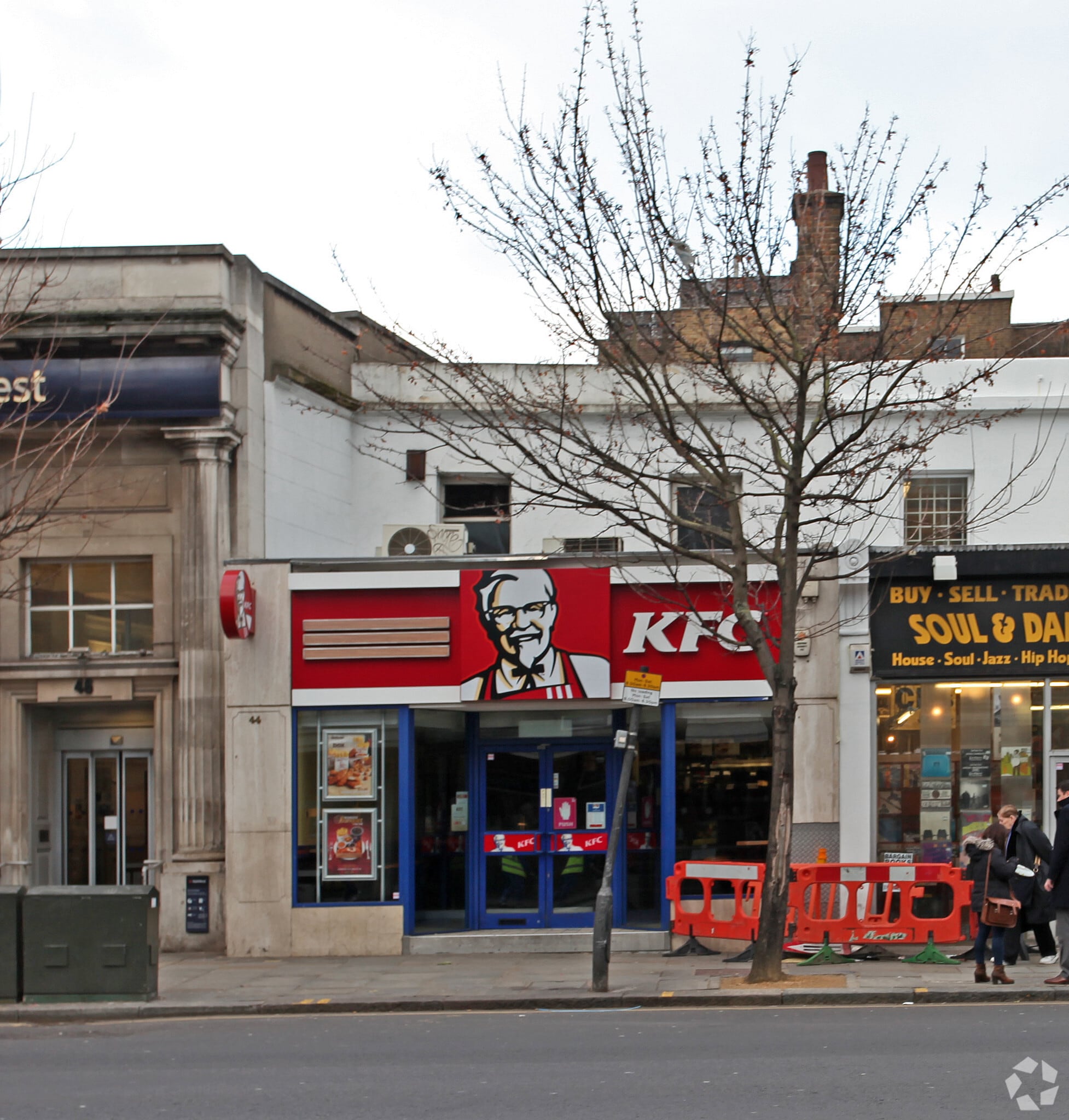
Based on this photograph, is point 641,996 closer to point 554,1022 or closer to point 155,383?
point 554,1022

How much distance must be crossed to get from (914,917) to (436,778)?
231 inches

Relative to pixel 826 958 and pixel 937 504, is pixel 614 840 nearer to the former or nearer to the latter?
pixel 826 958

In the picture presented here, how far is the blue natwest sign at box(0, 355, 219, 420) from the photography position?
1770 cm

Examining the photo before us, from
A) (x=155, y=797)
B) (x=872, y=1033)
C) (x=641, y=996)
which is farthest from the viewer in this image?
(x=155, y=797)

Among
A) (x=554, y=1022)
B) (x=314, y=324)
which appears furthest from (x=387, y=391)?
(x=554, y=1022)

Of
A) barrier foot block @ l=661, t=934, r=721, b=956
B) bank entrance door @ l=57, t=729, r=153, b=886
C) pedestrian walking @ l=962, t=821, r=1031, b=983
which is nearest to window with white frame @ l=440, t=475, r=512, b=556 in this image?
bank entrance door @ l=57, t=729, r=153, b=886

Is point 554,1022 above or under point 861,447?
under

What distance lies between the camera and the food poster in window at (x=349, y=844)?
17359 millimetres

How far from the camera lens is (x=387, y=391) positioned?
2172cm

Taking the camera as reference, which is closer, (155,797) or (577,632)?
(577,632)

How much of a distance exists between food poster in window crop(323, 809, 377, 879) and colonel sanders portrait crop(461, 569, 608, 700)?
6.51 feet

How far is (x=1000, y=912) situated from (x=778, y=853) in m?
2.08

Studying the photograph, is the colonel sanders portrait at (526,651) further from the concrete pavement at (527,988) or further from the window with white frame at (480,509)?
the window with white frame at (480,509)

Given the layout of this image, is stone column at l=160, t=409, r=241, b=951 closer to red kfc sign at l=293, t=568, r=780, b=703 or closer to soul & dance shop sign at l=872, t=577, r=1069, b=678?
red kfc sign at l=293, t=568, r=780, b=703
